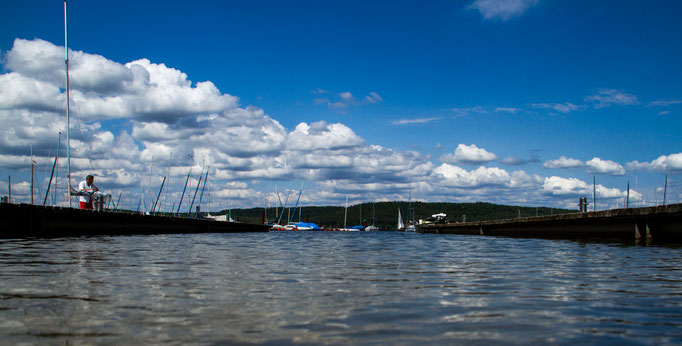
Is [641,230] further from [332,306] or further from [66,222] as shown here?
[66,222]

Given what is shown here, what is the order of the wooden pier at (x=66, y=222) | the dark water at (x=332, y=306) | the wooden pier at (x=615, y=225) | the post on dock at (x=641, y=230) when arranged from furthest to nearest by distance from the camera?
the wooden pier at (x=66, y=222), the post on dock at (x=641, y=230), the wooden pier at (x=615, y=225), the dark water at (x=332, y=306)

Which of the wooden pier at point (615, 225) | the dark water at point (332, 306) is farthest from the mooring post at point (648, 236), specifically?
the dark water at point (332, 306)

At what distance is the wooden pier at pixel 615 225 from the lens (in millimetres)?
23188

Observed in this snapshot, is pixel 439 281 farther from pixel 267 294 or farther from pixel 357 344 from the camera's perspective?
pixel 357 344

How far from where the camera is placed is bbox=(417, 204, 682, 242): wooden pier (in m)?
23.2

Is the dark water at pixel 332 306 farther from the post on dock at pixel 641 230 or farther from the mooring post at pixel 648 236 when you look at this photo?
the post on dock at pixel 641 230

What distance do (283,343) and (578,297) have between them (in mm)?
4622

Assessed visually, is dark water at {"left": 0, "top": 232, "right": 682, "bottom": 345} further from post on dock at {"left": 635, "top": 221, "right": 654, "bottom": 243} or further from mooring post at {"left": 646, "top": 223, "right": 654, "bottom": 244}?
post on dock at {"left": 635, "top": 221, "right": 654, "bottom": 243}

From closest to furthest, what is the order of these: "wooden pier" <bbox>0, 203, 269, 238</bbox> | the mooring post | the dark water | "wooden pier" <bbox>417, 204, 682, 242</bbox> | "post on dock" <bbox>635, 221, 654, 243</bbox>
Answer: the dark water → "wooden pier" <bbox>417, 204, 682, 242</bbox> → the mooring post → "post on dock" <bbox>635, 221, 654, 243</bbox> → "wooden pier" <bbox>0, 203, 269, 238</bbox>

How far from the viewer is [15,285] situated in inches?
288

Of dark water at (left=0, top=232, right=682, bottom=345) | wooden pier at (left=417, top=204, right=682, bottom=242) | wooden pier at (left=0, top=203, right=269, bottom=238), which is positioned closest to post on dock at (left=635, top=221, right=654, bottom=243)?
wooden pier at (left=417, top=204, right=682, bottom=242)

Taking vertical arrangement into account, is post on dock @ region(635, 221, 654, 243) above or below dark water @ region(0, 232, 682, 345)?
below

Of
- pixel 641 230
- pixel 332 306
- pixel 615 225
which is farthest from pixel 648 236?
pixel 332 306

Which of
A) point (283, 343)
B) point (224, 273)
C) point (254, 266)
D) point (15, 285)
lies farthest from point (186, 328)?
point (254, 266)
